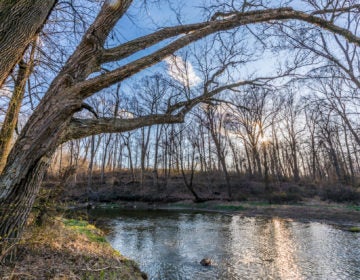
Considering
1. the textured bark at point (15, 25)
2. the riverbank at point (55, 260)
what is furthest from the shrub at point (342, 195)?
the textured bark at point (15, 25)

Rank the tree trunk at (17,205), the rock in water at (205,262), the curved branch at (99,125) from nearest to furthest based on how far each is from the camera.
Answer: the tree trunk at (17,205), the curved branch at (99,125), the rock in water at (205,262)

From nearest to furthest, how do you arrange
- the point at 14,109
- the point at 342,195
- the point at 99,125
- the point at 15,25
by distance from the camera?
the point at 15,25 → the point at 99,125 → the point at 14,109 → the point at 342,195

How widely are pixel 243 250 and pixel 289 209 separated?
9526 mm

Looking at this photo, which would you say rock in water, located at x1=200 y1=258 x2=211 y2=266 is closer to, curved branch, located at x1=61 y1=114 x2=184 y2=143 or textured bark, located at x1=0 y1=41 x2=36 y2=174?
curved branch, located at x1=61 y1=114 x2=184 y2=143

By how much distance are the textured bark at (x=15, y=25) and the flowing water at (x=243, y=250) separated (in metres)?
5.34

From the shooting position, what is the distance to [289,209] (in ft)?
49.5

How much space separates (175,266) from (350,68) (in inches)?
339

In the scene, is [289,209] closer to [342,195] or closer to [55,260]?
[342,195]

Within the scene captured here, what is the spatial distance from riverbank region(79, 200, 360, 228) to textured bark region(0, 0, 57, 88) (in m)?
14.0

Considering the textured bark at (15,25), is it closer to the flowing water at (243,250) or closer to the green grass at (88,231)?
the green grass at (88,231)

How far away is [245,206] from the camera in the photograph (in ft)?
57.7

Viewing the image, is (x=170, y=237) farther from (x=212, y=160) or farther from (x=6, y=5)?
(x=212, y=160)

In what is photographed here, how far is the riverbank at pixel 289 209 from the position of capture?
481 inches

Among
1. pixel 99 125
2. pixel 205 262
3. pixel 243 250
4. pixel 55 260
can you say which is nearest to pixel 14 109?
pixel 99 125
